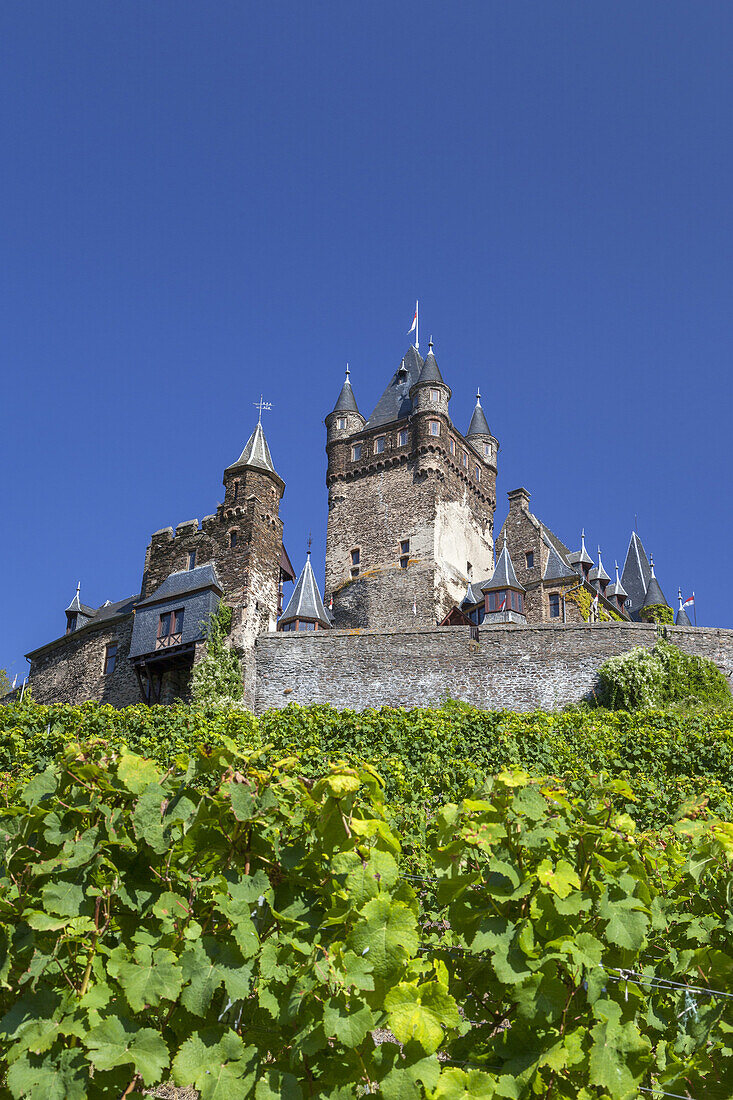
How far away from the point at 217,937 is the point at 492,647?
2187 cm

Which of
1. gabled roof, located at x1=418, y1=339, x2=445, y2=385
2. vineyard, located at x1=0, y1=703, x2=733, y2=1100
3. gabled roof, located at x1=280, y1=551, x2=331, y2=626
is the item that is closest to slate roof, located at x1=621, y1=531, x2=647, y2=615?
gabled roof, located at x1=418, y1=339, x2=445, y2=385

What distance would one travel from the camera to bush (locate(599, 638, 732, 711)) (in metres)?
22.7

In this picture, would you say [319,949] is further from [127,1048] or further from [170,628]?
[170,628]

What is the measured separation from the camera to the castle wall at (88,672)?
28.6 m

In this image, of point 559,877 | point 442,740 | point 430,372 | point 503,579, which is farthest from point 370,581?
point 559,877

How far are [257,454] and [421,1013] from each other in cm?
2920

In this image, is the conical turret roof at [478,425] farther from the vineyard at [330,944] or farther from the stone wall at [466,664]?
the vineyard at [330,944]

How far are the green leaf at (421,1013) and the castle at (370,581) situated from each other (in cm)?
2138

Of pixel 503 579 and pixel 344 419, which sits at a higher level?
pixel 344 419

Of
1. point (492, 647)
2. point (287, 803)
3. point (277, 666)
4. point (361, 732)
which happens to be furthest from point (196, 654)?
point (287, 803)

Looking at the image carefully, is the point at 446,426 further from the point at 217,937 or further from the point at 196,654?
the point at 217,937

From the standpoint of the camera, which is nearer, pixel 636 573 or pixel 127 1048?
pixel 127 1048

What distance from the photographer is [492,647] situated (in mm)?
24594

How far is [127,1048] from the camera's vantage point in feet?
9.48
